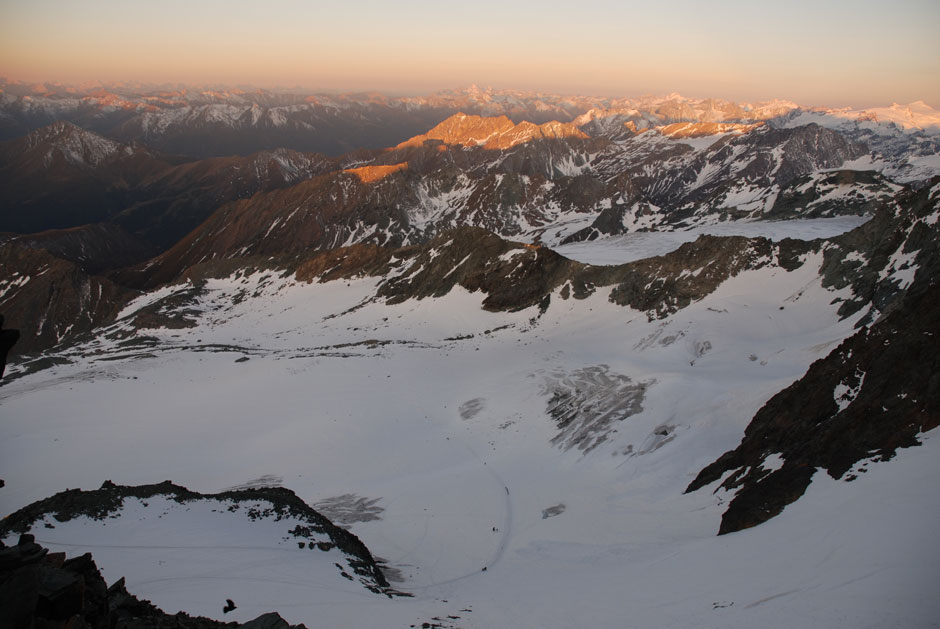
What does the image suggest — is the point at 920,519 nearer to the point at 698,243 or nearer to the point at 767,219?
the point at 698,243

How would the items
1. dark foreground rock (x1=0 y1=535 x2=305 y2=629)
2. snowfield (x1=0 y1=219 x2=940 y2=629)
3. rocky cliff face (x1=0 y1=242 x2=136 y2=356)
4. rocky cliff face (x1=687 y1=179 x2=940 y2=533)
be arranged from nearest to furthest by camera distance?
1. dark foreground rock (x1=0 y1=535 x2=305 y2=629)
2. snowfield (x1=0 y1=219 x2=940 y2=629)
3. rocky cliff face (x1=687 y1=179 x2=940 y2=533)
4. rocky cliff face (x1=0 y1=242 x2=136 y2=356)

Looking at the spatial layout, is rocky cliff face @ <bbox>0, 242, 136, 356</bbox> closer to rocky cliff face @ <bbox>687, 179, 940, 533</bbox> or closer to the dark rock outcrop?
the dark rock outcrop

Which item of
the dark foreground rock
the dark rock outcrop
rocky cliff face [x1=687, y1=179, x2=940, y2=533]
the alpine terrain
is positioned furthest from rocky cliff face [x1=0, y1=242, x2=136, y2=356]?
rocky cliff face [x1=687, y1=179, x2=940, y2=533]

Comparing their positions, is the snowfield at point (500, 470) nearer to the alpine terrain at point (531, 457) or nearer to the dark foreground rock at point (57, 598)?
the alpine terrain at point (531, 457)

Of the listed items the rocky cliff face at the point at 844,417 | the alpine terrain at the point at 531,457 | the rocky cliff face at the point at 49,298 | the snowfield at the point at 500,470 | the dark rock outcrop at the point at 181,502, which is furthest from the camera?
the rocky cliff face at the point at 49,298

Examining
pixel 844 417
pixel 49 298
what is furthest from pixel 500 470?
pixel 49 298

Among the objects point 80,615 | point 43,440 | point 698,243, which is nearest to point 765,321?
point 698,243

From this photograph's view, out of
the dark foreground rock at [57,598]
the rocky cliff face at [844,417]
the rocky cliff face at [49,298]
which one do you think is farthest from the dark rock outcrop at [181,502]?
the rocky cliff face at [49,298]
